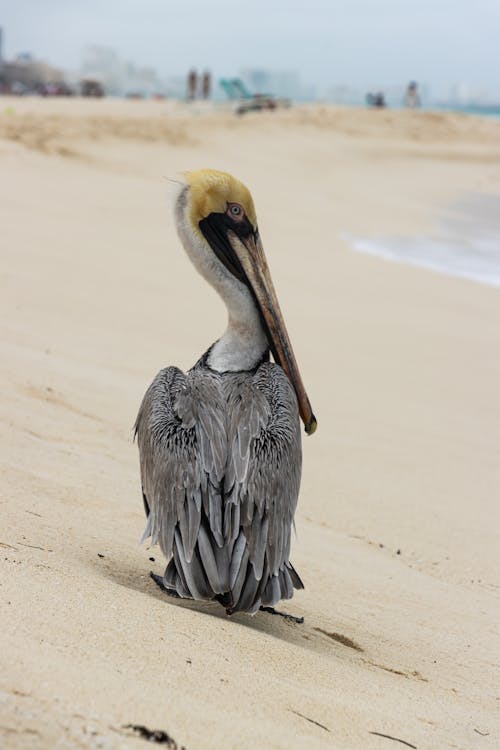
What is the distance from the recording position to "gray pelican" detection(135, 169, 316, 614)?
3027 mm

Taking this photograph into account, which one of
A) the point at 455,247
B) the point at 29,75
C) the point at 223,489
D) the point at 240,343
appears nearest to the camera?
the point at 223,489

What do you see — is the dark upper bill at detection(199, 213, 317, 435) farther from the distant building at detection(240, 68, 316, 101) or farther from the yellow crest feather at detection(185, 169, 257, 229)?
the distant building at detection(240, 68, 316, 101)

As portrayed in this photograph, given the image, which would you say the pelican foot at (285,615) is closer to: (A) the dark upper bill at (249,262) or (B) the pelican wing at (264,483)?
(B) the pelican wing at (264,483)

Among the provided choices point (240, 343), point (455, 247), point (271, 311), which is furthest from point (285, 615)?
point (455, 247)

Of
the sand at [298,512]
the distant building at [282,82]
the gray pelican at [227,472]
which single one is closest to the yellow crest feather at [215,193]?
the gray pelican at [227,472]

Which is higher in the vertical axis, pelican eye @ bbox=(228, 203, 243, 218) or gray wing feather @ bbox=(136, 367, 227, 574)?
pelican eye @ bbox=(228, 203, 243, 218)

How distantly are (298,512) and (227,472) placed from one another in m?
1.93

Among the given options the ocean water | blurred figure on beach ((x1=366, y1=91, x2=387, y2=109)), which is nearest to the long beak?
the ocean water

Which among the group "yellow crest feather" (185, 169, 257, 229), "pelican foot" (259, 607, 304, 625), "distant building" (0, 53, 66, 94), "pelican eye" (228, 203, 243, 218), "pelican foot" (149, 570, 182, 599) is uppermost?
"distant building" (0, 53, 66, 94)

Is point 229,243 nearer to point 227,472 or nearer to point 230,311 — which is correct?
point 230,311

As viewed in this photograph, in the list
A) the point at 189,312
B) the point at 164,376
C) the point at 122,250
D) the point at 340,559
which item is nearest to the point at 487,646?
the point at 340,559

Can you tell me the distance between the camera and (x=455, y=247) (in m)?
15.1

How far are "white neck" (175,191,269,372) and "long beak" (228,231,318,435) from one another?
0.05 m

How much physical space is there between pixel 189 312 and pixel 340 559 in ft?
14.9
